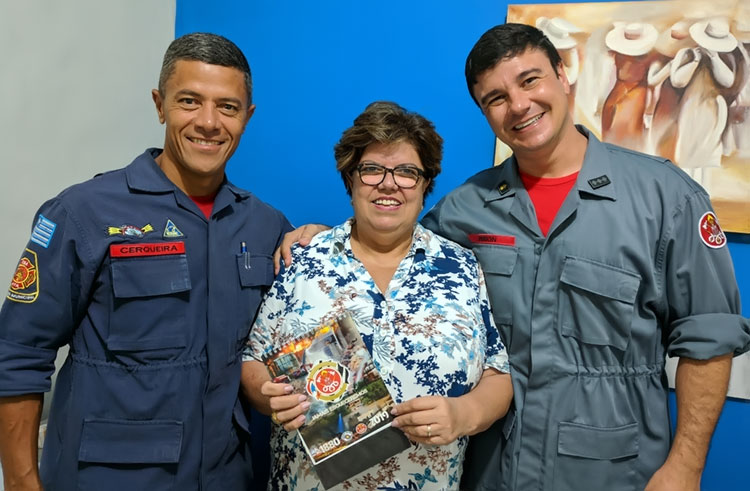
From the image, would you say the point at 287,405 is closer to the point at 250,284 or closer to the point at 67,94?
the point at 250,284

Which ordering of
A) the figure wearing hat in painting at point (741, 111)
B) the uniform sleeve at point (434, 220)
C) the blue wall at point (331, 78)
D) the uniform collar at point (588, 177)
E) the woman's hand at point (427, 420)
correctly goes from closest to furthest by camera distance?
the woman's hand at point (427, 420), the uniform collar at point (588, 177), the figure wearing hat in painting at point (741, 111), the uniform sleeve at point (434, 220), the blue wall at point (331, 78)

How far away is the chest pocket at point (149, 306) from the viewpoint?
55.7 inches

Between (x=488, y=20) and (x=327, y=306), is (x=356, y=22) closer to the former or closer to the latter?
(x=488, y=20)

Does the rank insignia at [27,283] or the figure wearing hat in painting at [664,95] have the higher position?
the figure wearing hat in painting at [664,95]

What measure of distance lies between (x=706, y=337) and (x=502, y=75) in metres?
0.92

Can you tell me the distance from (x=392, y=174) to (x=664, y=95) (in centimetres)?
104

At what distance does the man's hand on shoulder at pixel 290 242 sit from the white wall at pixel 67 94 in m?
0.92

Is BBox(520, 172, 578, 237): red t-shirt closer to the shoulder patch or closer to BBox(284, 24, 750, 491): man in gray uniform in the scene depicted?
BBox(284, 24, 750, 491): man in gray uniform

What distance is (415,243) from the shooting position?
65.2 inches

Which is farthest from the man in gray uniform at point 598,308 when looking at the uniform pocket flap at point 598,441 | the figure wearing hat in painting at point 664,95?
the figure wearing hat in painting at point 664,95

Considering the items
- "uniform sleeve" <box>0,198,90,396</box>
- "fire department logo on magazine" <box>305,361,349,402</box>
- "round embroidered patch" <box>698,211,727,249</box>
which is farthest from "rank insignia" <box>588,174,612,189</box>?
"uniform sleeve" <box>0,198,90,396</box>

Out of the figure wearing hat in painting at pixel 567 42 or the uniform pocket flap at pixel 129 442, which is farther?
the figure wearing hat in painting at pixel 567 42

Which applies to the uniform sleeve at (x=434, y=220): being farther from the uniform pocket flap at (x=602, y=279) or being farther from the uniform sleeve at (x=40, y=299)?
the uniform sleeve at (x=40, y=299)

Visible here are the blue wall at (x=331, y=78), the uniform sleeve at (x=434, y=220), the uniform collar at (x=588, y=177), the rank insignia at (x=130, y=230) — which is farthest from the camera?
the blue wall at (x=331, y=78)
